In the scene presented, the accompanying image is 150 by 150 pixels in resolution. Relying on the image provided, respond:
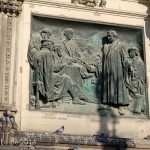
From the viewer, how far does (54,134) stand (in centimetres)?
1203

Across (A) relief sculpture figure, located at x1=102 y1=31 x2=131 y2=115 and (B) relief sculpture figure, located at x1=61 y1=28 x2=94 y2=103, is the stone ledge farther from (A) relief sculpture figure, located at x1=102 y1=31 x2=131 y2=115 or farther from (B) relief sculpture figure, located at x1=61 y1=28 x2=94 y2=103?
(B) relief sculpture figure, located at x1=61 y1=28 x2=94 y2=103

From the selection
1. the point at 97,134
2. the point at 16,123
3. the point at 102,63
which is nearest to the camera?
the point at 16,123

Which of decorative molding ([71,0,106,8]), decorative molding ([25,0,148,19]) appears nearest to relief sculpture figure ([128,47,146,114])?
decorative molding ([25,0,148,19])

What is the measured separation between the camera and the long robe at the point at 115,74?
13164mm

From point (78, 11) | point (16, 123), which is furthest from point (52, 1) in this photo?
point (16, 123)

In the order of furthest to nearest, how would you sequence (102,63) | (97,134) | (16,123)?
(102,63)
(97,134)
(16,123)

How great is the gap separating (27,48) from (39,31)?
2.44 feet

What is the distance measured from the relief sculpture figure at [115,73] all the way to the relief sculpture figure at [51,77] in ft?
2.96

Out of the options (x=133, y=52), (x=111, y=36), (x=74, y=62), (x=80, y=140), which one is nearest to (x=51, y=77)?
(x=74, y=62)

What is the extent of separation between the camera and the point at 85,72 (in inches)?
521

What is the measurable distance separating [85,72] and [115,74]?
0.91 metres

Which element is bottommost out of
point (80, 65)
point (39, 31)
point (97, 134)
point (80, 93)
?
point (97, 134)

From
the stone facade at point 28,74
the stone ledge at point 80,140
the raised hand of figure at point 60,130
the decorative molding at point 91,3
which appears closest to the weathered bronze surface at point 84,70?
the stone facade at point 28,74

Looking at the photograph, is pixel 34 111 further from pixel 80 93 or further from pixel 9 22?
pixel 9 22
